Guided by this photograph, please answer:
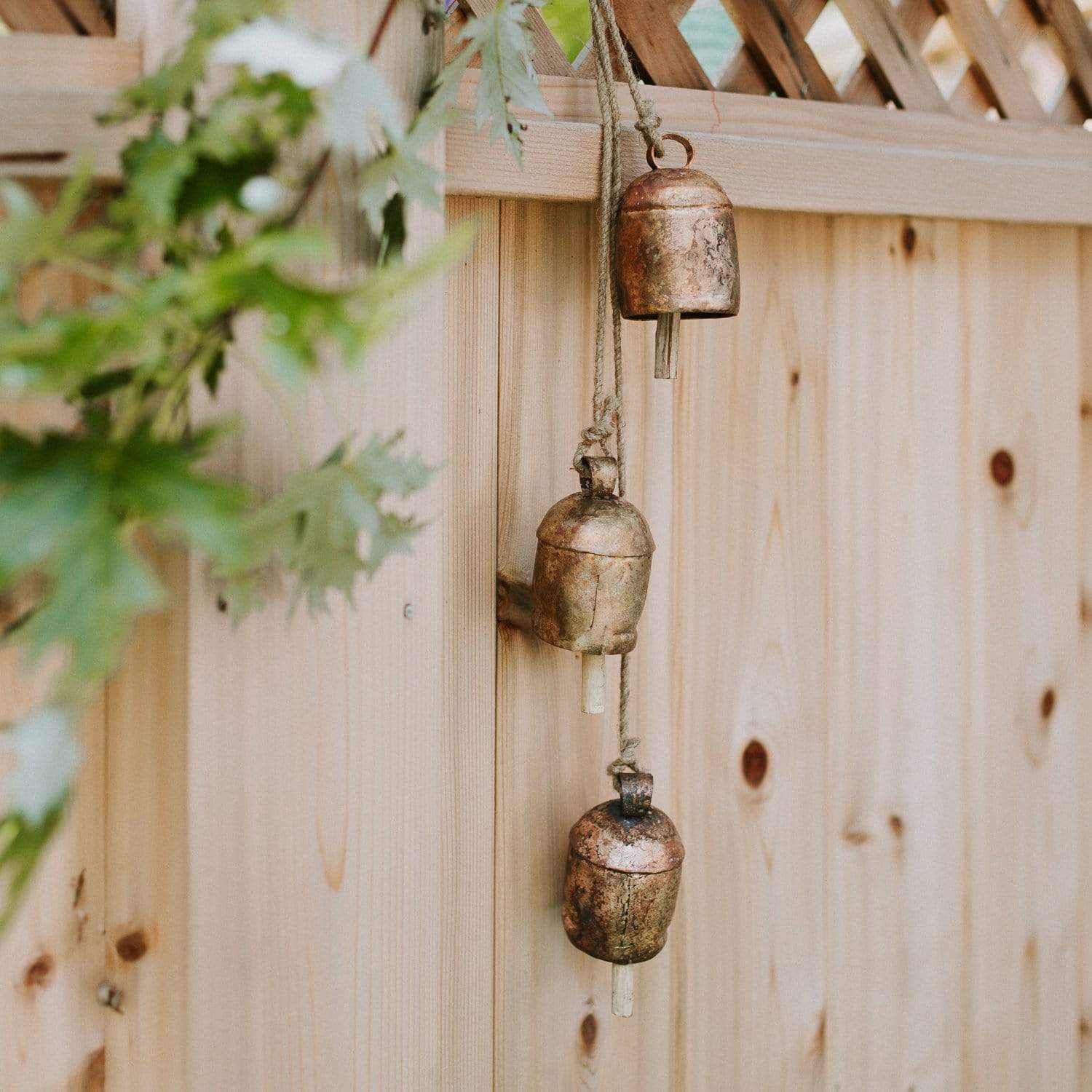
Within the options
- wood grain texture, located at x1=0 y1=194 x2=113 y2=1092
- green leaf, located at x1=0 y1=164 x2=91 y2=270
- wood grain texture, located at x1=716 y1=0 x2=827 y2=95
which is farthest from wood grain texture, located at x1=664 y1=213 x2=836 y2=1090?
green leaf, located at x1=0 y1=164 x2=91 y2=270

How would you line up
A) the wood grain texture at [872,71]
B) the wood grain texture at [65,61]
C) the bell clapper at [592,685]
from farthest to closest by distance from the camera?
the wood grain texture at [872,71]
the bell clapper at [592,685]
the wood grain texture at [65,61]

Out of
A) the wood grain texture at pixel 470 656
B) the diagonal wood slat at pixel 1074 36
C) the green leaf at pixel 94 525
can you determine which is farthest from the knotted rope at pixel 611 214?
the diagonal wood slat at pixel 1074 36

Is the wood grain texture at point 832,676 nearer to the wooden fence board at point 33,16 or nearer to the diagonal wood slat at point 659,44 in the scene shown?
the diagonal wood slat at point 659,44

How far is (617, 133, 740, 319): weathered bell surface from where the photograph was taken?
2.31ft

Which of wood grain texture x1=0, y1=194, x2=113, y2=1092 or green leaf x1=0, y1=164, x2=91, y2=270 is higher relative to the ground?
green leaf x1=0, y1=164, x2=91, y2=270

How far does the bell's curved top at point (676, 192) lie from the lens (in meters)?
0.71

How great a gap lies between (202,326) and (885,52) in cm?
78


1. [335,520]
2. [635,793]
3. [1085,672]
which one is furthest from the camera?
[1085,672]

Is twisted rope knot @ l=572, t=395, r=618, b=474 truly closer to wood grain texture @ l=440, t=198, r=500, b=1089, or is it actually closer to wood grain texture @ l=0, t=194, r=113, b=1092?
wood grain texture @ l=440, t=198, r=500, b=1089

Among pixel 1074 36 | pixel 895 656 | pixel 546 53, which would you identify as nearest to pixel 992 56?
pixel 1074 36

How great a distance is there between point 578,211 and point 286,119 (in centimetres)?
43

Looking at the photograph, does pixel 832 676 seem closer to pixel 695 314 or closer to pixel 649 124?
pixel 695 314

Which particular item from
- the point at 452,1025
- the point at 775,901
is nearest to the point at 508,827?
→ the point at 452,1025

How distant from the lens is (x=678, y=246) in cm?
70
